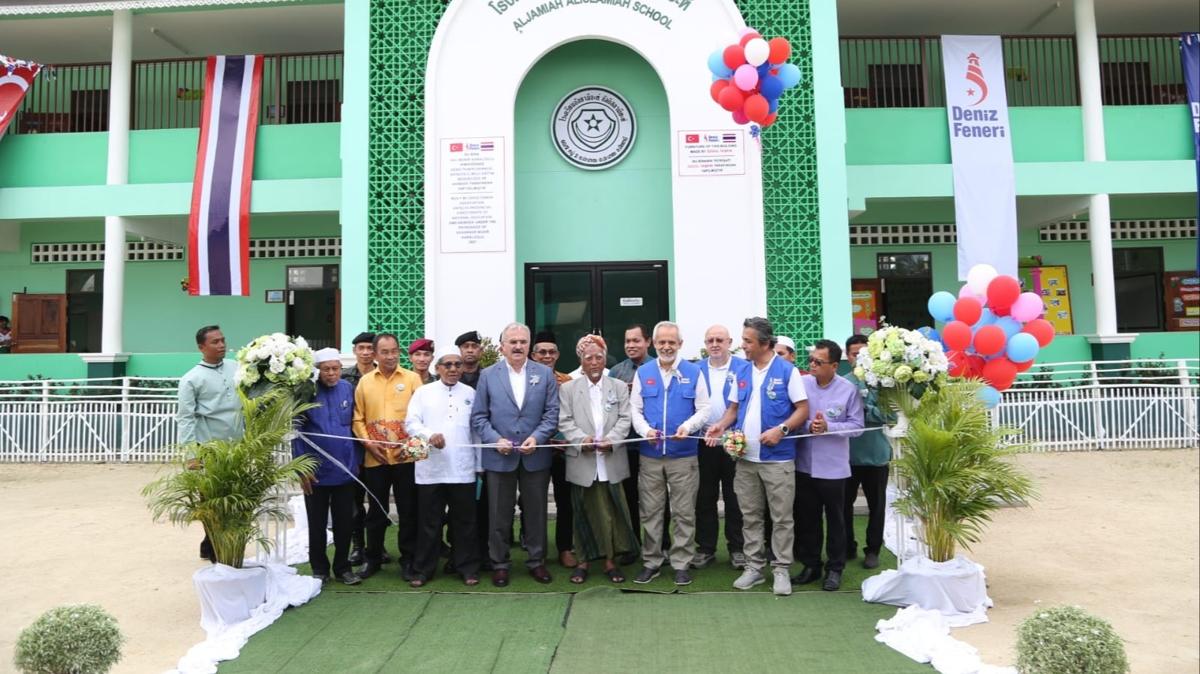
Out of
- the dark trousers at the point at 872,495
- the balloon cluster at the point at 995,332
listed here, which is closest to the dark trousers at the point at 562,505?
the dark trousers at the point at 872,495

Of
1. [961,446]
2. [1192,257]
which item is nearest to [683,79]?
[961,446]

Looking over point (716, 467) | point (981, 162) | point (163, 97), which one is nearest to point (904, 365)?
point (716, 467)

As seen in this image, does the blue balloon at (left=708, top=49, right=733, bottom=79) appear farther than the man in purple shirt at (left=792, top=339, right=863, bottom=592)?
Yes

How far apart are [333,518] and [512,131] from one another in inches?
186

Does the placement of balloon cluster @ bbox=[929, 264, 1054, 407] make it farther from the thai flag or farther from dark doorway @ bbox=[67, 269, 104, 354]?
dark doorway @ bbox=[67, 269, 104, 354]

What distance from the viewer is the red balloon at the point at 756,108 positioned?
7516 mm

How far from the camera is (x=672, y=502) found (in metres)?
5.66

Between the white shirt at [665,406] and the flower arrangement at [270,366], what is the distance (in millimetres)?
2153

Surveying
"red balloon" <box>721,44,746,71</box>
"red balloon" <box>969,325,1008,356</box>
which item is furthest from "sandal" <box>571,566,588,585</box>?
"red balloon" <box>721,44,746,71</box>

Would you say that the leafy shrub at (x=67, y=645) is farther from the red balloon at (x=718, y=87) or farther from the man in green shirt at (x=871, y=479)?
the red balloon at (x=718, y=87)

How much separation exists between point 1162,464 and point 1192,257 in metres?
5.46

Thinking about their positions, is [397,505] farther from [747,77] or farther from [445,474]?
[747,77]

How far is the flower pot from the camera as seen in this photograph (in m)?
4.96

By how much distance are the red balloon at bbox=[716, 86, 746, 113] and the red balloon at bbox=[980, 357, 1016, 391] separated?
3.11 m
